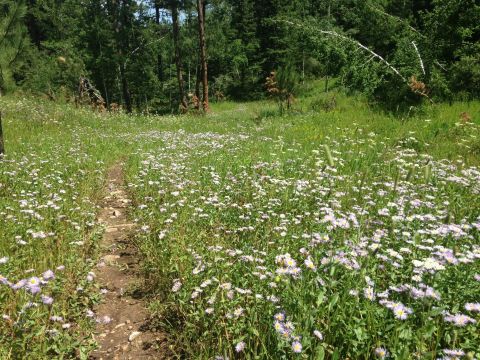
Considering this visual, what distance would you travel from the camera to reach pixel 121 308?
3707mm

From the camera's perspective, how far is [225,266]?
3.27 metres

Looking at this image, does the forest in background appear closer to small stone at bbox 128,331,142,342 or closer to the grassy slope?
the grassy slope

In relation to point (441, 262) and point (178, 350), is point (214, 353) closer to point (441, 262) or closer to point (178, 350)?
point (178, 350)

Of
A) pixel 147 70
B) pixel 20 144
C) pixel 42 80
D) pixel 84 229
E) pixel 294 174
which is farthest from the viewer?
pixel 147 70

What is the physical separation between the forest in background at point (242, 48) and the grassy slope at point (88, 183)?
1.44 metres

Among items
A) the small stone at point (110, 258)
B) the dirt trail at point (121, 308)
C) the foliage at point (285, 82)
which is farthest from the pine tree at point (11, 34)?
the foliage at point (285, 82)

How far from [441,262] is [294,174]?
153 inches

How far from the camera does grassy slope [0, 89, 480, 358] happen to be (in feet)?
10.2

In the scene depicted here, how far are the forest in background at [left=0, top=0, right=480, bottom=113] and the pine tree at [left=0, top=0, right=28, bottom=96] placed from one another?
0.11 feet

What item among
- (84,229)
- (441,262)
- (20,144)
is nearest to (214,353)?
(441,262)

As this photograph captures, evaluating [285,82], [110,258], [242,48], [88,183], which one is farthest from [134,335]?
[242,48]

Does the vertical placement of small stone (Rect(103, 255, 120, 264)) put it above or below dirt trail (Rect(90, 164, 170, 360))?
above

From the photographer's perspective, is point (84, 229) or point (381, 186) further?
point (381, 186)

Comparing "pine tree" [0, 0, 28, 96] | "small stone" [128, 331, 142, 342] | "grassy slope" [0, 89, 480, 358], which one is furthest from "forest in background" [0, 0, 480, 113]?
"small stone" [128, 331, 142, 342]
